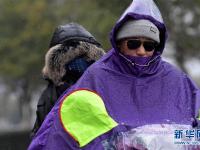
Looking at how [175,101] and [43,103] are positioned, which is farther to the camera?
[43,103]

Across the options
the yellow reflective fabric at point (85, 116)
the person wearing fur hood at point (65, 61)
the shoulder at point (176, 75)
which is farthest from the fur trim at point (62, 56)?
the yellow reflective fabric at point (85, 116)

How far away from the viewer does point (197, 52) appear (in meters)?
22.7

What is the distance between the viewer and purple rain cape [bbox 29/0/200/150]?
2.80 m

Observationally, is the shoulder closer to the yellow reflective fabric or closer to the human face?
the human face

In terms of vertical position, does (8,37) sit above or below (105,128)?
below

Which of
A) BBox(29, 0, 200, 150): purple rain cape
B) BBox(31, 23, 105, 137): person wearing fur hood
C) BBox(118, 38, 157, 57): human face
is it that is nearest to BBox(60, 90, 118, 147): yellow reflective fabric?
BBox(29, 0, 200, 150): purple rain cape

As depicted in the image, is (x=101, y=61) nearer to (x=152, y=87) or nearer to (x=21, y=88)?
(x=152, y=87)

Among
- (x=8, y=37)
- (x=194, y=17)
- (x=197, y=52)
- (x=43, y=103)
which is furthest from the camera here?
(x=8, y=37)

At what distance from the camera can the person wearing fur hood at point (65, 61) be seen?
411 centimetres

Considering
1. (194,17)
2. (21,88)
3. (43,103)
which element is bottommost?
(21,88)

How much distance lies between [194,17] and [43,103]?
1640 cm

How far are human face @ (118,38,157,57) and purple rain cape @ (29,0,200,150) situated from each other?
3cm

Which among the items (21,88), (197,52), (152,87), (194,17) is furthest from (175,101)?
(21,88)

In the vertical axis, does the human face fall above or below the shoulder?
above
